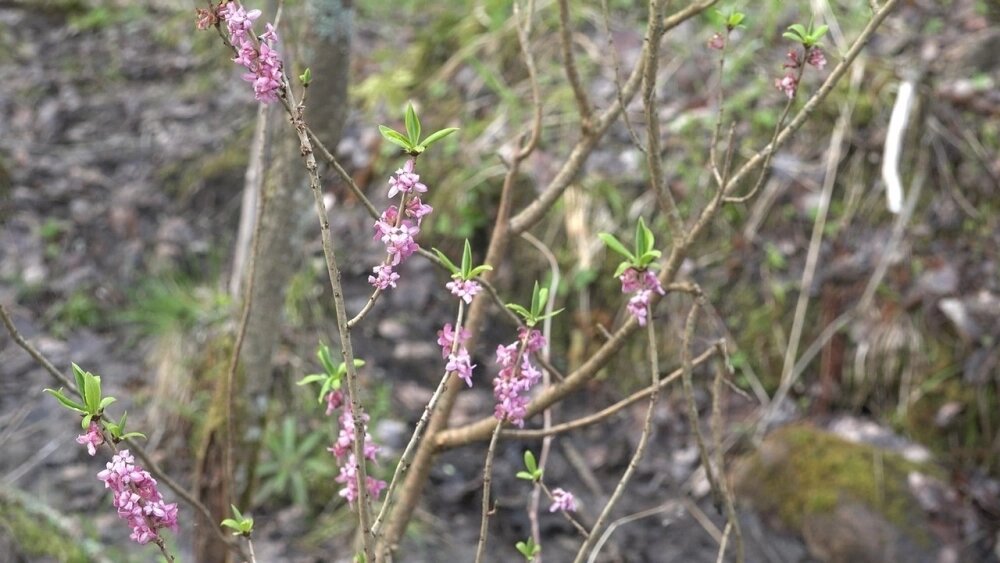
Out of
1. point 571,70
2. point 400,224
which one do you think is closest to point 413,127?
point 400,224

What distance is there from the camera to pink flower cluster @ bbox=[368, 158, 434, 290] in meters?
1.03

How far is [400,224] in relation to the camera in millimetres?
1050

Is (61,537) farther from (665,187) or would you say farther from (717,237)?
(717,237)

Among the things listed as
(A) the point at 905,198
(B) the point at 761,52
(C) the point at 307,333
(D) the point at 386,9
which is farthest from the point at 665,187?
(D) the point at 386,9

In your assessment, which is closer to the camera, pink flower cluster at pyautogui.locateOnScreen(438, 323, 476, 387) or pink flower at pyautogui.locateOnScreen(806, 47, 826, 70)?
pink flower cluster at pyautogui.locateOnScreen(438, 323, 476, 387)

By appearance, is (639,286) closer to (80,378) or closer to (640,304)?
(640,304)

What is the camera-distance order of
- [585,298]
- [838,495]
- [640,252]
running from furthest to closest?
1. [585,298]
2. [838,495]
3. [640,252]

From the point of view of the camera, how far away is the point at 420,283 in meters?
3.66

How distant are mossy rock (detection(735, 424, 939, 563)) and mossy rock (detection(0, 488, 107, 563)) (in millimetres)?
2066

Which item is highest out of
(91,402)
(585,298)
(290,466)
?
(91,402)

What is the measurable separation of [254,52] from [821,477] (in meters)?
2.47

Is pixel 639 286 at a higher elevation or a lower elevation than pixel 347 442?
higher

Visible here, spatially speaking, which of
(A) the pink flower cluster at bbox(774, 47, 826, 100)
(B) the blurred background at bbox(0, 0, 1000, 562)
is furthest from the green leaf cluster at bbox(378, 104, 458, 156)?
(B) the blurred background at bbox(0, 0, 1000, 562)

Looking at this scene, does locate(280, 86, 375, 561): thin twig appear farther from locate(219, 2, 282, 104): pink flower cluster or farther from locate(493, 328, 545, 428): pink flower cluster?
locate(493, 328, 545, 428): pink flower cluster
